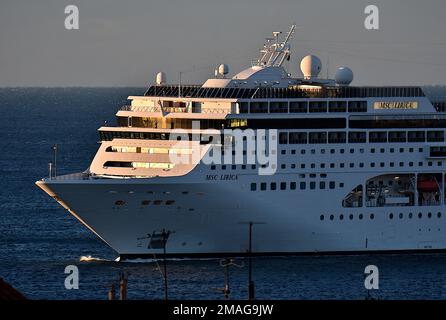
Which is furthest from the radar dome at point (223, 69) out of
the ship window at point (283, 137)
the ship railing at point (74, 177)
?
the ship railing at point (74, 177)

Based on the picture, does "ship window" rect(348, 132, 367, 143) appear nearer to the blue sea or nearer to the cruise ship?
the cruise ship

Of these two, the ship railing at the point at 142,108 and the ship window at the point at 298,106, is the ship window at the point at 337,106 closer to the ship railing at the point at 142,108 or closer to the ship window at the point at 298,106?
the ship window at the point at 298,106

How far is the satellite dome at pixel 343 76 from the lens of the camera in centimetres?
6588

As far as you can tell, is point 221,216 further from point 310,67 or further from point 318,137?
point 310,67

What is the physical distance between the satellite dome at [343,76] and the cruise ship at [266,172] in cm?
6

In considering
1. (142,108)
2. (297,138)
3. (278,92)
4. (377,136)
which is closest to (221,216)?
(297,138)

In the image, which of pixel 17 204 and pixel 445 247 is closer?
pixel 445 247

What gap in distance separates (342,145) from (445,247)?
6507mm

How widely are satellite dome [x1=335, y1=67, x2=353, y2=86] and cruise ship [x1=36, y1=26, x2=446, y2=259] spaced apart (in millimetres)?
60

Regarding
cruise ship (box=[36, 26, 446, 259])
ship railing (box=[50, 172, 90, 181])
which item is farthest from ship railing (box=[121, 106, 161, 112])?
ship railing (box=[50, 172, 90, 181])

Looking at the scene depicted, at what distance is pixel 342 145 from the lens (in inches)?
2482

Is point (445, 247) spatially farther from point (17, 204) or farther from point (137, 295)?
point (17, 204)

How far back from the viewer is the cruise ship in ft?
201
